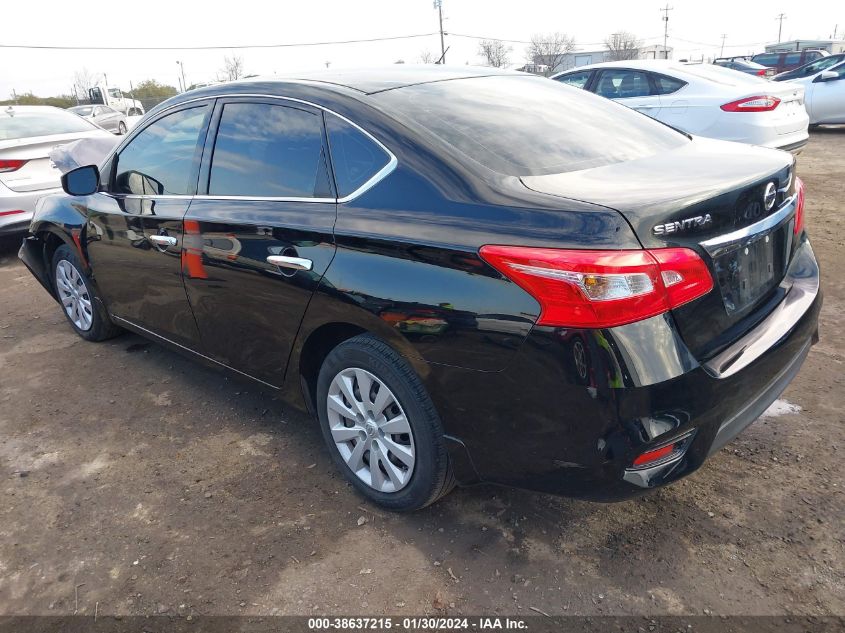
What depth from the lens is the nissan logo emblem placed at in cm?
220

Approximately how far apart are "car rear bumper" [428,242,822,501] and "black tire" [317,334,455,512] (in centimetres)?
9

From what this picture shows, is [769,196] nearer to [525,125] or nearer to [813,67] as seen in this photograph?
[525,125]

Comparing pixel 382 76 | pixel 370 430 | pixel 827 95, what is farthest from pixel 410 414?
pixel 827 95

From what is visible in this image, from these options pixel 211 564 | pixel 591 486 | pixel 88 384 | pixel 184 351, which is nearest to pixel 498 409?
pixel 591 486

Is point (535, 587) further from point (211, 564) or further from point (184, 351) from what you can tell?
point (184, 351)

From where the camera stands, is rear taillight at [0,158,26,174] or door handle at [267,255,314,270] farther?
rear taillight at [0,158,26,174]

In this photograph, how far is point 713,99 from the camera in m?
7.25

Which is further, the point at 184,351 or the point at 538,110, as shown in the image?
the point at 184,351

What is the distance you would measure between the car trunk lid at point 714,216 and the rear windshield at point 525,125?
0.42 feet

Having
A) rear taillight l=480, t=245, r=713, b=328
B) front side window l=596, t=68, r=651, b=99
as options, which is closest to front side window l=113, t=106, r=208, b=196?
rear taillight l=480, t=245, r=713, b=328

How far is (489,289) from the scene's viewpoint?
77.3 inches

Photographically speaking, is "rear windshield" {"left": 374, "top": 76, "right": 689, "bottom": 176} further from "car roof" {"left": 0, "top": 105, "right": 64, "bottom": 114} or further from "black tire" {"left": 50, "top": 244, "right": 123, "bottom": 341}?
"car roof" {"left": 0, "top": 105, "right": 64, "bottom": 114}

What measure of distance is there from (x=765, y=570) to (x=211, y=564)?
1932mm

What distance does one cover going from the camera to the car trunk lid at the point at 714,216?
6.26ft
